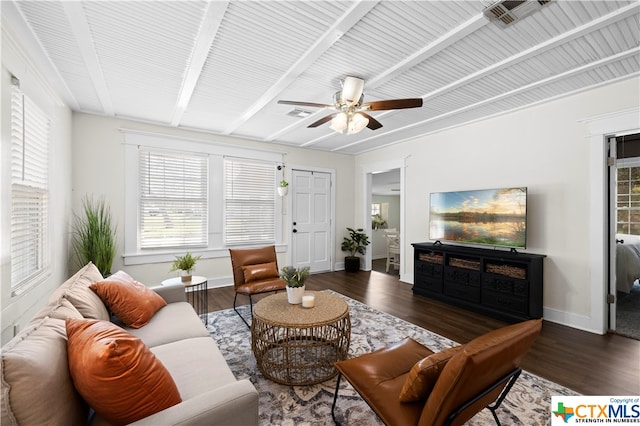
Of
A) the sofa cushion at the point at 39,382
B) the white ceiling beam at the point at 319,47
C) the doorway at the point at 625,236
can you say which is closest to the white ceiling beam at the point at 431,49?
the white ceiling beam at the point at 319,47

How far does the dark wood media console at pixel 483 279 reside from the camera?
3.25 meters

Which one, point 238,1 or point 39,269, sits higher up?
point 238,1

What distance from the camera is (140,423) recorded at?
101 cm

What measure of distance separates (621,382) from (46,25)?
16.6ft

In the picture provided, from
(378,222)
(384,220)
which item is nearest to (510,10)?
(378,222)

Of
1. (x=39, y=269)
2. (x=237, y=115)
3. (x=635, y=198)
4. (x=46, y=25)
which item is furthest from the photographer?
(x=635, y=198)

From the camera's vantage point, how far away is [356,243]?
247 inches

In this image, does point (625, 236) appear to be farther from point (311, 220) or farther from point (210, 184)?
point (210, 184)

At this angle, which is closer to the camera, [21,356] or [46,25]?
[21,356]

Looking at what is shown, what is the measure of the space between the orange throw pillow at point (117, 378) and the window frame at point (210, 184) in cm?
355

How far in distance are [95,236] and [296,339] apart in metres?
3.06

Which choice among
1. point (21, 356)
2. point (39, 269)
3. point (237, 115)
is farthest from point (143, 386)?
point (237, 115)

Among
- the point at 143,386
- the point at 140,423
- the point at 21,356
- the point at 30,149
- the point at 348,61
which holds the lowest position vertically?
the point at 140,423

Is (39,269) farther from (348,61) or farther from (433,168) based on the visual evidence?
(433,168)
